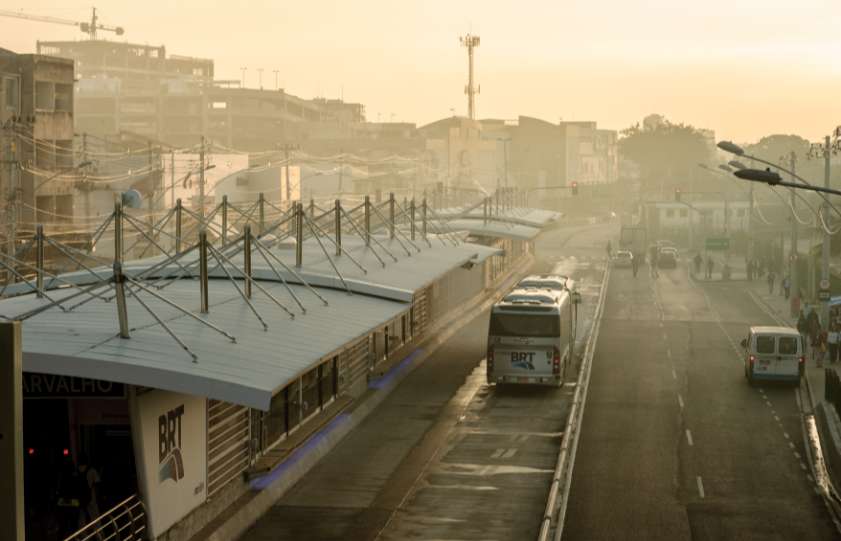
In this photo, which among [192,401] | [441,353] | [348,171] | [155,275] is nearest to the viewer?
[192,401]

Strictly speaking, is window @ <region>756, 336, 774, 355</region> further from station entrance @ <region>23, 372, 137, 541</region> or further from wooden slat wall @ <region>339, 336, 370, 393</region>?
station entrance @ <region>23, 372, 137, 541</region>

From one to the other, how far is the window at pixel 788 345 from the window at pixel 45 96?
150 feet

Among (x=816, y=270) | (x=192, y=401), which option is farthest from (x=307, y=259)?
(x=816, y=270)

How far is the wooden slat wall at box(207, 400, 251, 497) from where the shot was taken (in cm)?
2497

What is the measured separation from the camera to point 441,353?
5009cm

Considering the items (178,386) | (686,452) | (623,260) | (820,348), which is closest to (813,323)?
(820,348)

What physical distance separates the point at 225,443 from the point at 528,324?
52.8 feet

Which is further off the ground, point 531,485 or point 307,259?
point 307,259

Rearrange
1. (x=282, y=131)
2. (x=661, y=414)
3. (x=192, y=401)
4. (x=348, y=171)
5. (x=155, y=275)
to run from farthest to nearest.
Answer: (x=282, y=131) < (x=348, y=171) < (x=661, y=414) < (x=155, y=275) < (x=192, y=401)

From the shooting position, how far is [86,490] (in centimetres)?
2177

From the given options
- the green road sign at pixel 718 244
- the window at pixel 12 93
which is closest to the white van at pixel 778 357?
the window at pixel 12 93

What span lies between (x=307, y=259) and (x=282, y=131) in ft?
464

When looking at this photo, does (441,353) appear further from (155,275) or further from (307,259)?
(155,275)

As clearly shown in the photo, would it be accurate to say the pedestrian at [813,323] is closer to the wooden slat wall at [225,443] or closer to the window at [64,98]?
the wooden slat wall at [225,443]
